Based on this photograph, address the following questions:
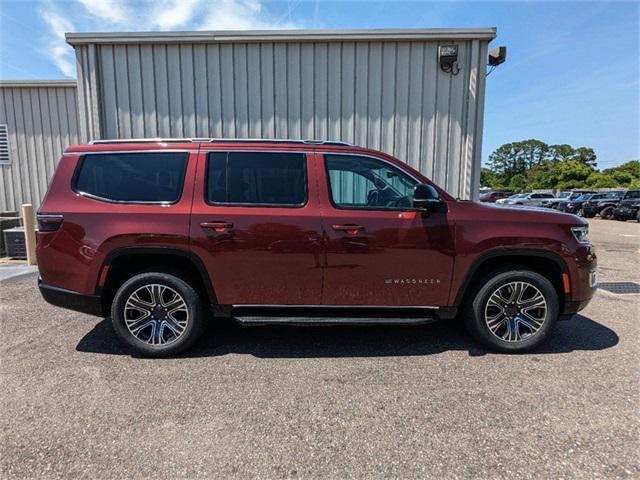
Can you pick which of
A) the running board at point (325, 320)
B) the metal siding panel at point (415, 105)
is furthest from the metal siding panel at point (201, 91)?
the running board at point (325, 320)

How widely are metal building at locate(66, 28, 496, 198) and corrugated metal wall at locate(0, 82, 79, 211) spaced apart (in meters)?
3.23

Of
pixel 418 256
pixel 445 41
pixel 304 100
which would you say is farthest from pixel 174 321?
pixel 445 41

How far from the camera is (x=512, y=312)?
3422 millimetres

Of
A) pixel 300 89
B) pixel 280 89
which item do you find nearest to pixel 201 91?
pixel 280 89

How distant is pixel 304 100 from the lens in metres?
6.55

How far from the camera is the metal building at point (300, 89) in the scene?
20.9ft

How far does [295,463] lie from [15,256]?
8440 millimetres

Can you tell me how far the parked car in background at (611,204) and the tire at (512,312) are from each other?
22426mm

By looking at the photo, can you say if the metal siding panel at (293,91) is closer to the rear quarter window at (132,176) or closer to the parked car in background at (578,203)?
the rear quarter window at (132,176)

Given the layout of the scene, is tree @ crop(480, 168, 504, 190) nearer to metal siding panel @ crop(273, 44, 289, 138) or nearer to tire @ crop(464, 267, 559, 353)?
metal siding panel @ crop(273, 44, 289, 138)

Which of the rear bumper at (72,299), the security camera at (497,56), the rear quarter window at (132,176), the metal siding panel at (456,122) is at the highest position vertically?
the security camera at (497,56)

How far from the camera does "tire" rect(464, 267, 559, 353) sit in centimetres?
336

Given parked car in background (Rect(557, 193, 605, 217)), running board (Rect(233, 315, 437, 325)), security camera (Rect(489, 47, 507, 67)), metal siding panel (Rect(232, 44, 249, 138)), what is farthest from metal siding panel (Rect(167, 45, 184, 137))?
parked car in background (Rect(557, 193, 605, 217))

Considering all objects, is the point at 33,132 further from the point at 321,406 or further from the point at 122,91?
the point at 321,406
